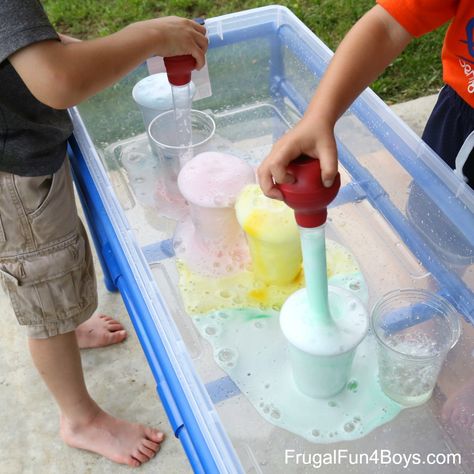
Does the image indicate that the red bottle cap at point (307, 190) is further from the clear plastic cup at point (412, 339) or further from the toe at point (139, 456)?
the toe at point (139, 456)

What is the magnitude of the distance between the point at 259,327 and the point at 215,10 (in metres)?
1.80

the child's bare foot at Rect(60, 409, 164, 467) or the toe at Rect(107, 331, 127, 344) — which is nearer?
the child's bare foot at Rect(60, 409, 164, 467)

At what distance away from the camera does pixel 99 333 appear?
1523 mm

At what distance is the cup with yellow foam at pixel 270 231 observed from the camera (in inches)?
42.9

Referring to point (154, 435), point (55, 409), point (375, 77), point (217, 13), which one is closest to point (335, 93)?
point (375, 77)

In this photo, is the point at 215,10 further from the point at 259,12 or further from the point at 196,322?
the point at 196,322

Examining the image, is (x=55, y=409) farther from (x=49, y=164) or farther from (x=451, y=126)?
(x=451, y=126)

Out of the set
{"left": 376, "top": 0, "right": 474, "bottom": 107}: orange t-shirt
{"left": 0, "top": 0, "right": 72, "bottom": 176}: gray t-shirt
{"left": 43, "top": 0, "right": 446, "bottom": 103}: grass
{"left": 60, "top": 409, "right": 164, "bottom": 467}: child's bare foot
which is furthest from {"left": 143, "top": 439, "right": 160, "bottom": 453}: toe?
{"left": 43, "top": 0, "right": 446, "bottom": 103}: grass

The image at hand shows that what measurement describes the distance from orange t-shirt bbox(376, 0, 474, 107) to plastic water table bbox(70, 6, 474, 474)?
0.40 feet

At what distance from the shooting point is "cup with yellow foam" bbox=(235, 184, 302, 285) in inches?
42.9

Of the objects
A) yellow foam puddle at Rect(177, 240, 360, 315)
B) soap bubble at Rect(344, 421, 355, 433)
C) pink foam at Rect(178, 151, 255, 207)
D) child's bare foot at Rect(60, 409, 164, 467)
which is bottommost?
child's bare foot at Rect(60, 409, 164, 467)

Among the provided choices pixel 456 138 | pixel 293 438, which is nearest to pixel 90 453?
pixel 293 438

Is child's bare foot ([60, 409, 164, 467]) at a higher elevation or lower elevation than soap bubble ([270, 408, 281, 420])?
lower

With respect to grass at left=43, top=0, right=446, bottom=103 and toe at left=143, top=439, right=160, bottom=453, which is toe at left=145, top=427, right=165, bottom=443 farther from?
grass at left=43, top=0, right=446, bottom=103
